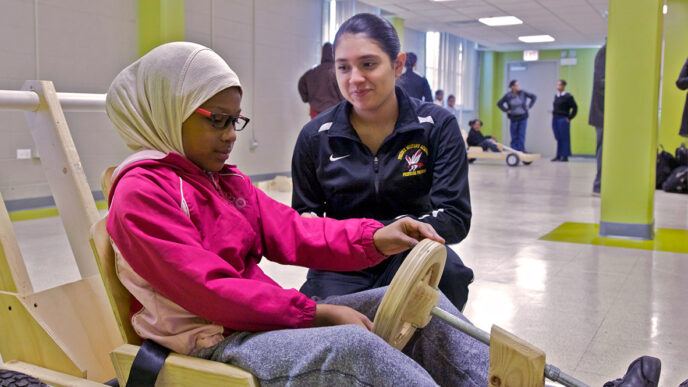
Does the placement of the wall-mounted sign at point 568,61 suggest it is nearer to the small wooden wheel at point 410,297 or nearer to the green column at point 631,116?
the green column at point 631,116

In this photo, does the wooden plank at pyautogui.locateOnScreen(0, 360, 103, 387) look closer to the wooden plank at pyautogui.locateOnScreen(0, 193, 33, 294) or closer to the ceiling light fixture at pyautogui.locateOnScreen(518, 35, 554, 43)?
the wooden plank at pyautogui.locateOnScreen(0, 193, 33, 294)

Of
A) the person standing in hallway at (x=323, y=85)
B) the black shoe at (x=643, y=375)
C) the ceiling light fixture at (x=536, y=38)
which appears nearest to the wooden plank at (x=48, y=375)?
the black shoe at (x=643, y=375)

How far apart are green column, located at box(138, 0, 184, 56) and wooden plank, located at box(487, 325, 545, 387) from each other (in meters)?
6.15

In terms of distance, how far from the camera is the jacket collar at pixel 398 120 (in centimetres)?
201

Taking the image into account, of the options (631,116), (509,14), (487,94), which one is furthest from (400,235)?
(487,94)

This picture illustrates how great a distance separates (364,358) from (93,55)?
6723mm

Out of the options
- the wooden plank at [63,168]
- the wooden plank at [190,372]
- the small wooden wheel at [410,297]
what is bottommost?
the wooden plank at [190,372]

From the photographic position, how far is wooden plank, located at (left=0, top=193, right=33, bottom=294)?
1681mm

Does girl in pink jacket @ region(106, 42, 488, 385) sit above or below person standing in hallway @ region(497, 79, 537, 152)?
below

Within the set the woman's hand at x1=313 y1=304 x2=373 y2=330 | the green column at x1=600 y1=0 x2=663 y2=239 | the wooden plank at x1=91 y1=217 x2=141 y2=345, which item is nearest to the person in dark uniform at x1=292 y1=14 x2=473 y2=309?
the woman's hand at x1=313 y1=304 x2=373 y2=330

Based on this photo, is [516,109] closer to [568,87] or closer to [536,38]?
[536,38]

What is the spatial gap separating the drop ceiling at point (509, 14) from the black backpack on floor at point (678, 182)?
4.60 metres

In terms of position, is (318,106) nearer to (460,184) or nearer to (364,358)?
(460,184)

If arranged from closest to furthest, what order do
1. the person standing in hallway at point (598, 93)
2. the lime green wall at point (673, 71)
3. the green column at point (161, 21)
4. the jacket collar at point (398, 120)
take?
1. the jacket collar at point (398, 120)
2. the green column at point (161, 21)
3. the person standing in hallway at point (598, 93)
4. the lime green wall at point (673, 71)
